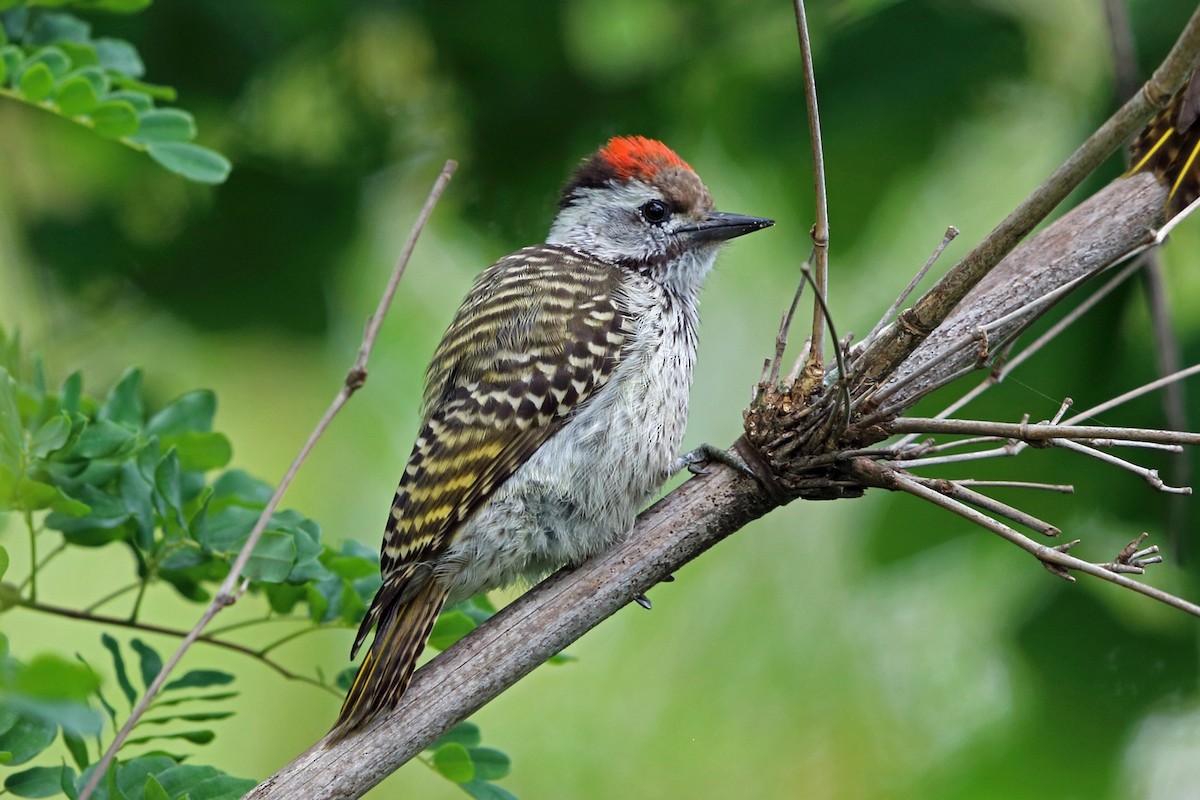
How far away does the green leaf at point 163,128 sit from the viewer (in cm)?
265

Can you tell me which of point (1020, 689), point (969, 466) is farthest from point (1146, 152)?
point (1020, 689)

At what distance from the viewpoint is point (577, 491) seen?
2641 mm

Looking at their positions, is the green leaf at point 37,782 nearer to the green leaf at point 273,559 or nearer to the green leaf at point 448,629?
the green leaf at point 273,559

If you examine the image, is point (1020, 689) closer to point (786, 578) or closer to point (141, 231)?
point (786, 578)

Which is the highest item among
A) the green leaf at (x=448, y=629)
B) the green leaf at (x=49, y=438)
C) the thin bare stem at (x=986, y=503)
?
the thin bare stem at (x=986, y=503)

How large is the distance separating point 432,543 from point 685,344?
866mm

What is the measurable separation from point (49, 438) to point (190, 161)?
79cm

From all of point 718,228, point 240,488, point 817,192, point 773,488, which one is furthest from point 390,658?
point 718,228

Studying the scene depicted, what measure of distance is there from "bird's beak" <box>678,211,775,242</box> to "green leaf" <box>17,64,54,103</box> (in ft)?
5.34

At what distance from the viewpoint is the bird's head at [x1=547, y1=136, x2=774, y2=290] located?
3324 mm

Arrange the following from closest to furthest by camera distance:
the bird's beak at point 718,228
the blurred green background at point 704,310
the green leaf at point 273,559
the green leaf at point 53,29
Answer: the green leaf at point 273,559 → the green leaf at point 53,29 → the blurred green background at point 704,310 → the bird's beak at point 718,228

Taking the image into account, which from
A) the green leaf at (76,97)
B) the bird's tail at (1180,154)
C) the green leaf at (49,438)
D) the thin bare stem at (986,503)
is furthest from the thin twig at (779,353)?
the green leaf at (76,97)

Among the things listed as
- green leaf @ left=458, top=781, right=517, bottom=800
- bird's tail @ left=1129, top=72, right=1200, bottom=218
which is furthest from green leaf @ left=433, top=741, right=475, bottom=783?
bird's tail @ left=1129, top=72, right=1200, bottom=218

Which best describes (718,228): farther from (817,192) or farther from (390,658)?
(390,658)
